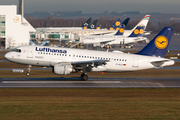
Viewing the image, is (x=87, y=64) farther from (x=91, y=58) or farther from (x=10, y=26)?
(x=10, y=26)

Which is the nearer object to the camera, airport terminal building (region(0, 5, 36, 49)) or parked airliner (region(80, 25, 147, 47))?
airport terminal building (region(0, 5, 36, 49))

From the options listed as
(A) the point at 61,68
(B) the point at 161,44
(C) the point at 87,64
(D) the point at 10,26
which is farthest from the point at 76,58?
(D) the point at 10,26

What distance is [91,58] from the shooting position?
4359 centimetres

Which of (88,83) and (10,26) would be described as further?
(10,26)

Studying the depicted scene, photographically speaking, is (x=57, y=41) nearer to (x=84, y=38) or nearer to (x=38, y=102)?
(x=84, y=38)

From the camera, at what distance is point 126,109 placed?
25297mm

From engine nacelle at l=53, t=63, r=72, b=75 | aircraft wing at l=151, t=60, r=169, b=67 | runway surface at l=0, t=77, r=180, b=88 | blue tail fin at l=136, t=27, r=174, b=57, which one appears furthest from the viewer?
blue tail fin at l=136, t=27, r=174, b=57

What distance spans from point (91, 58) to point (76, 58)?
232cm

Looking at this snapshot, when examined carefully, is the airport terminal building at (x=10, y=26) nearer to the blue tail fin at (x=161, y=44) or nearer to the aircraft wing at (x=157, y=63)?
the blue tail fin at (x=161, y=44)

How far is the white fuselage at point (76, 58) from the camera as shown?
4269 centimetres

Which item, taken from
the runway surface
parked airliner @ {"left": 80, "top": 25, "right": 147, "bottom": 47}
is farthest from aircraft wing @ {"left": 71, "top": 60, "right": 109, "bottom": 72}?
parked airliner @ {"left": 80, "top": 25, "right": 147, "bottom": 47}

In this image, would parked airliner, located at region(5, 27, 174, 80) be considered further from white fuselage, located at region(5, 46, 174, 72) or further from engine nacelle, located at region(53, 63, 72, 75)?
engine nacelle, located at region(53, 63, 72, 75)

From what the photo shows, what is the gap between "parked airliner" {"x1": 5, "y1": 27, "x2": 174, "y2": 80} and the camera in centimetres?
4259

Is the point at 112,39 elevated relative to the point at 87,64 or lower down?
elevated
